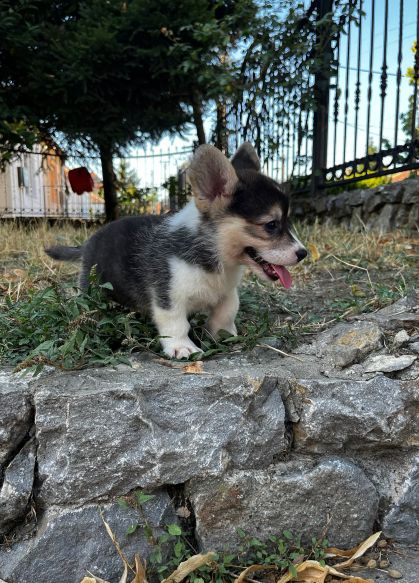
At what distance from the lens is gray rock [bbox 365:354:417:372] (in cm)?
215

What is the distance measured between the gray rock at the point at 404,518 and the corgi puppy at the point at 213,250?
1014 millimetres

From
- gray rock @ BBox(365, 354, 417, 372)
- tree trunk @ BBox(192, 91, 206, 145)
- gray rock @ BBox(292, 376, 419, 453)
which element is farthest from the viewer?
tree trunk @ BBox(192, 91, 206, 145)

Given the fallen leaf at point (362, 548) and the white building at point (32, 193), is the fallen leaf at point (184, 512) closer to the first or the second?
the fallen leaf at point (362, 548)

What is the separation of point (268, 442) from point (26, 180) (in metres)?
21.0

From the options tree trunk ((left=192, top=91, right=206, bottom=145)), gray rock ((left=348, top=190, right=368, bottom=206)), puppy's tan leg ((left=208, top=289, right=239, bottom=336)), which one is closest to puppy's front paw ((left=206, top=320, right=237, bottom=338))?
puppy's tan leg ((left=208, top=289, right=239, bottom=336))

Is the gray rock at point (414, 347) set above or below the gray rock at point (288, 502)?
above

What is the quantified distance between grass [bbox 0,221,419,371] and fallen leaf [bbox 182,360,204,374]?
0.13 meters

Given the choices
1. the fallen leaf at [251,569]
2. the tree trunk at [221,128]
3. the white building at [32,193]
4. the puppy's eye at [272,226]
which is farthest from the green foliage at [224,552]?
the white building at [32,193]

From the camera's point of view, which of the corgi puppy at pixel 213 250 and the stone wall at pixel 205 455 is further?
the corgi puppy at pixel 213 250

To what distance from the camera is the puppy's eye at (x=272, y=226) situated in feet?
7.51

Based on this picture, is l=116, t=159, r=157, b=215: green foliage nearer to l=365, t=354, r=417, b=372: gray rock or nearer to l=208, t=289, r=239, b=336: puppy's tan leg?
l=208, t=289, r=239, b=336: puppy's tan leg

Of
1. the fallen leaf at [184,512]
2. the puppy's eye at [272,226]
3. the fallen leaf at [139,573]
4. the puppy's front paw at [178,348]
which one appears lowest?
the fallen leaf at [139,573]

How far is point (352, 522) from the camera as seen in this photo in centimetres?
201

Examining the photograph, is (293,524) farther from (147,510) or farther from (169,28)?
(169,28)
